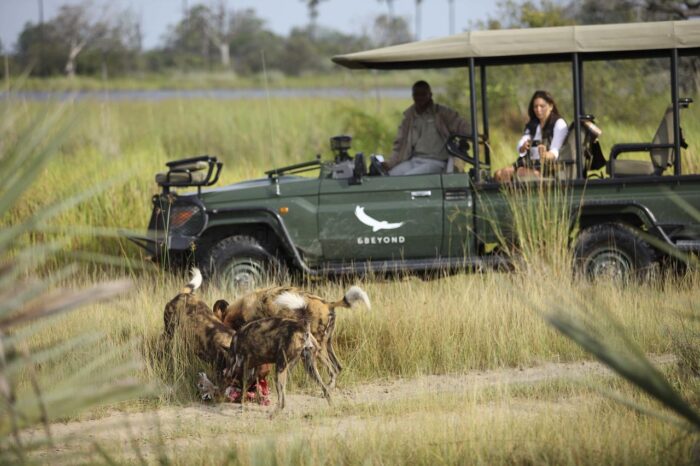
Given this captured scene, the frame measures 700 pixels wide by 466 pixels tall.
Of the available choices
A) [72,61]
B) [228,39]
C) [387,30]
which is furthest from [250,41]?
[72,61]

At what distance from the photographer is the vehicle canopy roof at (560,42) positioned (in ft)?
26.7

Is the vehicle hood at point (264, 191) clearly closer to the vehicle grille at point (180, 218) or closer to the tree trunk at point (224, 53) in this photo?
the vehicle grille at point (180, 218)

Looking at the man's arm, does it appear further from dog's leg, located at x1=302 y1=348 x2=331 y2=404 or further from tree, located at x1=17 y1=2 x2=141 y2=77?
tree, located at x1=17 y1=2 x2=141 y2=77

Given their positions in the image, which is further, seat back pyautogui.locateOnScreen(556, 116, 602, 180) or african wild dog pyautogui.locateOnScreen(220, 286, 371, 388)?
seat back pyautogui.locateOnScreen(556, 116, 602, 180)

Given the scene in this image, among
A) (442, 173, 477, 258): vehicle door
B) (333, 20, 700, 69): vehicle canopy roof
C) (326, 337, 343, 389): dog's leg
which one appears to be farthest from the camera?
(442, 173, 477, 258): vehicle door

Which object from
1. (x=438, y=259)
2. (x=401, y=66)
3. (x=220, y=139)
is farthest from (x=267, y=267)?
(x=220, y=139)

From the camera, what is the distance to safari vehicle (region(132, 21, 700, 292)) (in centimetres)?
820

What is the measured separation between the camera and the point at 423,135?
9242 millimetres

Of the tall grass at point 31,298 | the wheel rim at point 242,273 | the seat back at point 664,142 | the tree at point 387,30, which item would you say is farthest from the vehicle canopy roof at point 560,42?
the tree at point 387,30

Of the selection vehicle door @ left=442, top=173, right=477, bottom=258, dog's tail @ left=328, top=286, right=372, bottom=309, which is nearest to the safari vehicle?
vehicle door @ left=442, top=173, right=477, bottom=258

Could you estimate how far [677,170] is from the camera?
812 centimetres

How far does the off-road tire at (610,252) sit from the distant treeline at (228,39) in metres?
6.15

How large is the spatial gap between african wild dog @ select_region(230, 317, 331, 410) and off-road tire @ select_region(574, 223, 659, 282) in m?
3.07

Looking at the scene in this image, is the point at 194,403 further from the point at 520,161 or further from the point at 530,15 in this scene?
the point at 530,15
